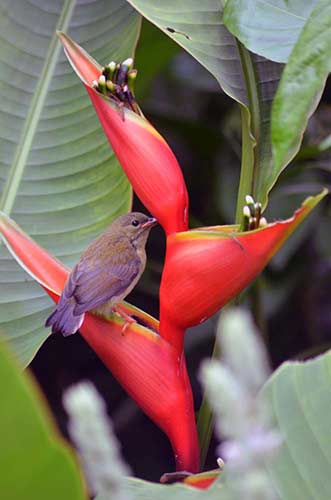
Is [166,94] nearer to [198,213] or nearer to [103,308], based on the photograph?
[198,213]

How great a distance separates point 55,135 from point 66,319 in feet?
1.17

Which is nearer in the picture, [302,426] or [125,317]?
[302,426]

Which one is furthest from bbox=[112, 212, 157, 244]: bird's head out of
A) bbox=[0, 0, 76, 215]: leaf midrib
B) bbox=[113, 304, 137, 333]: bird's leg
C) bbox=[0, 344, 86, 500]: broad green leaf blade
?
bbox=[0, 344, 86, 500]: broad green leaf blade

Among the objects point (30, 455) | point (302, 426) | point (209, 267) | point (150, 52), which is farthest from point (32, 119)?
point (30, 455)

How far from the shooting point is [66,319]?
1.01 m

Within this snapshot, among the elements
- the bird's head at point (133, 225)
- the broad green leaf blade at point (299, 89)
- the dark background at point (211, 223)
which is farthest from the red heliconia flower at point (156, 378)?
the dark background at point (211, 223)

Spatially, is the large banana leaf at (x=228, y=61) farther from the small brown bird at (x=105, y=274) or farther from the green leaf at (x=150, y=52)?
the green leaf at (x=150, y=52)

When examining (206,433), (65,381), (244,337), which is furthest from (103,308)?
(65,381)

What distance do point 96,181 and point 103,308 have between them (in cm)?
27

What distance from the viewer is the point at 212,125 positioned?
78.3 inches

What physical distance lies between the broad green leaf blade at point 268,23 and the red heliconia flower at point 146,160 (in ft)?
0.49

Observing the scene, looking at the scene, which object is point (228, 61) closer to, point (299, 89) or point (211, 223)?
point (299, 89)

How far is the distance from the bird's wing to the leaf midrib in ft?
0.53

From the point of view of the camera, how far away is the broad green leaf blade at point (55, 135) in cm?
125
